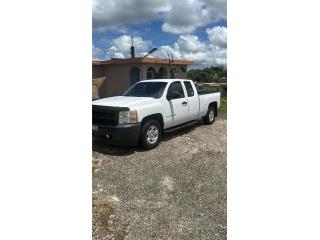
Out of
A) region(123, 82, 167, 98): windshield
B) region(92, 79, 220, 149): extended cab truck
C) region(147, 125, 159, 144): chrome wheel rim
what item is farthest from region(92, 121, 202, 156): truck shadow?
region(123, 82, 167, 98): windshield

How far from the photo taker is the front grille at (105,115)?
4406mm

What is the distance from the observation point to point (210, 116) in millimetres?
6328

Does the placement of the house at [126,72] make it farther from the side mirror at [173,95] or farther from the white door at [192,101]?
the side mirror at [173,95]

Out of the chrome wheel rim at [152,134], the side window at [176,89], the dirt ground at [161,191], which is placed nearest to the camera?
the dirt ground at [161,191]

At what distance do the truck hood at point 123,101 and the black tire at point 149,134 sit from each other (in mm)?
382

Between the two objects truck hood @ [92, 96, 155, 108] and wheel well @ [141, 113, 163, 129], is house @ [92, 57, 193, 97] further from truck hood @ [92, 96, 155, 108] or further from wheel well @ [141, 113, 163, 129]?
wheel well @ [141, 113, 163, 129]

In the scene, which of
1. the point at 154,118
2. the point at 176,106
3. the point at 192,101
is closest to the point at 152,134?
the point at 154,118

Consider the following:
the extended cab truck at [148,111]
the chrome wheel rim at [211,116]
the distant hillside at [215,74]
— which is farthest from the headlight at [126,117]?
the chrome wheel rim at [211,116]

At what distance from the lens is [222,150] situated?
Result: 175 inches

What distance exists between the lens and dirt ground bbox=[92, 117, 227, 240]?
2.68 meters
